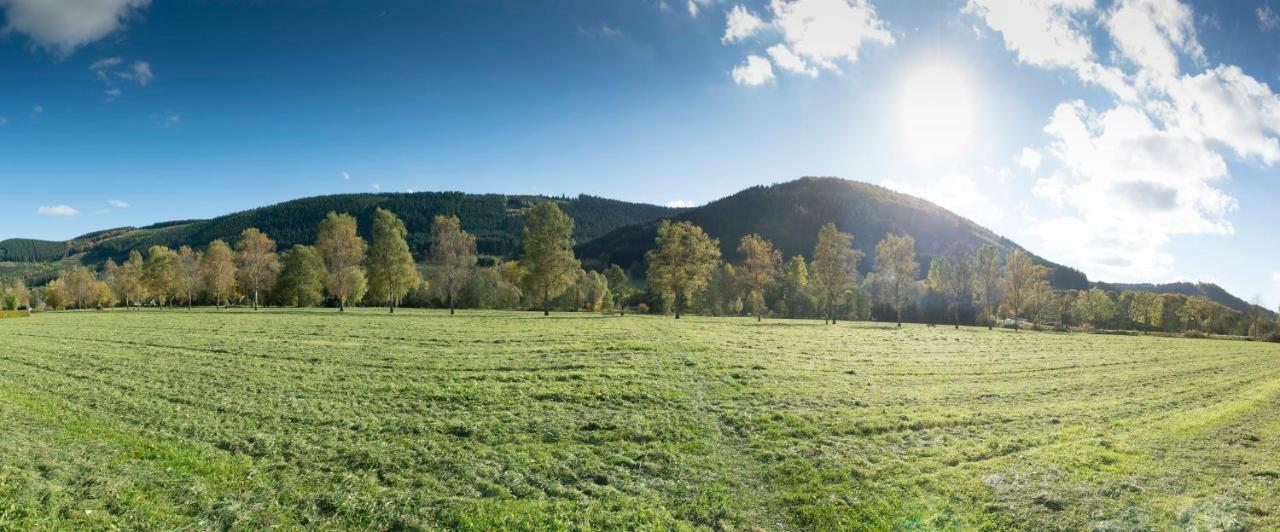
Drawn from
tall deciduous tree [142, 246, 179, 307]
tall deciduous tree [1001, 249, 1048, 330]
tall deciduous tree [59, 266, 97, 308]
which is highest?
tall deciduous tree [1001, 249, 1048, 330]

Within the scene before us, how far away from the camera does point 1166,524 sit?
431 inches

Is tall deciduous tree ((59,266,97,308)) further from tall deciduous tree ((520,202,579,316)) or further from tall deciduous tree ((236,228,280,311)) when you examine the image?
tall deciduous tree ((520,202,579,316))

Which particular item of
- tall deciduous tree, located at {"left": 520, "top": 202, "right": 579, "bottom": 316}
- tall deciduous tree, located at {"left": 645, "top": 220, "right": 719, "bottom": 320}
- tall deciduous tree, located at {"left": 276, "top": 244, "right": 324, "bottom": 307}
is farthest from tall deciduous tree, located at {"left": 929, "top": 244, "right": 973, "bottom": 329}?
tall deciduous tree, located at {"left": 276, "top": 244, "right": 324, "bottom": 307}

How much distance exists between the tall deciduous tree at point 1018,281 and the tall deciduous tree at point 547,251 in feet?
245

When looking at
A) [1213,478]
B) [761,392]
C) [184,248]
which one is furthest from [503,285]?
[1213,478]

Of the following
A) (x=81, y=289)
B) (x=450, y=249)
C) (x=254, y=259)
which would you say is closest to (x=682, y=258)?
(x=450, y=249)

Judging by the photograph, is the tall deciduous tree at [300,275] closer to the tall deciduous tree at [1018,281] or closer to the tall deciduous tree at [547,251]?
the tall deciduous tree at [547,251]

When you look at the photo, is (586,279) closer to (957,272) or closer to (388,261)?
(388,261)

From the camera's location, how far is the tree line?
257ft

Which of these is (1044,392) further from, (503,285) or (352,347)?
(503,285)

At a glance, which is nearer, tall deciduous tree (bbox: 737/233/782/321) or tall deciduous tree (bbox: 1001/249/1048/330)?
tall deciduous tree (bbox: 737/233/782/321)

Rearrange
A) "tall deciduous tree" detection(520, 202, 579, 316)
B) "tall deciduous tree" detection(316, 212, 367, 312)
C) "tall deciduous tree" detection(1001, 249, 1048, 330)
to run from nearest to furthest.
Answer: "tall deciduous tree" detection(520, 202, 579, 316)
"tall deciduous tree" detection(316, 212, 367, 312)
"tall deciduous tree" detection(1001, 249, 1048, 330)

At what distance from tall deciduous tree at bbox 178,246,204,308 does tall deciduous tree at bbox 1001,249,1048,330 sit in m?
142

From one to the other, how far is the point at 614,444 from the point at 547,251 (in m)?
61.9
